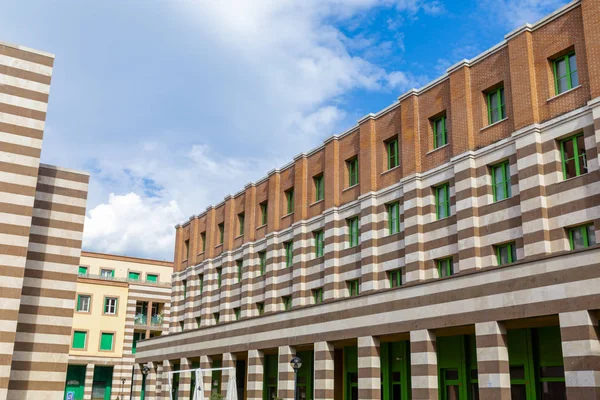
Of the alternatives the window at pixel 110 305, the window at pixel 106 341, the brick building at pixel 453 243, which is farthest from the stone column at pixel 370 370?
the window at pixel 110 305

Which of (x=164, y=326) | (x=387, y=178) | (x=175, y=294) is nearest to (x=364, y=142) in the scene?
(x=387, y=178)

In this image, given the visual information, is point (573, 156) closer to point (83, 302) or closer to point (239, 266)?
point (239, 266)

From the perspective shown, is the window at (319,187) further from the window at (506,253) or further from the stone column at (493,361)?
the stone column at (493,361)

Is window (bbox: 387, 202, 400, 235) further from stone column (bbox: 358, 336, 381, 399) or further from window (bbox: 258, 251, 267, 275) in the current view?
window (bbox: 258, 251, 267, 275)

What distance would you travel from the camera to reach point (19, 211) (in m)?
23.5

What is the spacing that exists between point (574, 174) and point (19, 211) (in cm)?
2022

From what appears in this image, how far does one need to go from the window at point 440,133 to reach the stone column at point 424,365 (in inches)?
361

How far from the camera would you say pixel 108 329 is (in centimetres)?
6612

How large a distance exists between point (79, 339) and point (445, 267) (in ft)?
151

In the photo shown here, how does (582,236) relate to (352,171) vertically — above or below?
below

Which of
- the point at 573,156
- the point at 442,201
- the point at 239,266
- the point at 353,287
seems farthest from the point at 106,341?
the point at 573,156

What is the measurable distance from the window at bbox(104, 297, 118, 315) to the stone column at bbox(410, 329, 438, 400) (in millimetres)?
46148

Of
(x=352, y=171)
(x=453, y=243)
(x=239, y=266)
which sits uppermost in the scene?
(x=352, y=171)

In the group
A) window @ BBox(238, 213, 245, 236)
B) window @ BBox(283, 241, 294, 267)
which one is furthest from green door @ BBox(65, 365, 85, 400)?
window @ BBox(283, 241, 294, 267)
